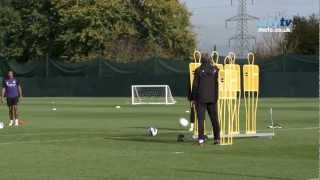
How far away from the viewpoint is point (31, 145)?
18.1 metres

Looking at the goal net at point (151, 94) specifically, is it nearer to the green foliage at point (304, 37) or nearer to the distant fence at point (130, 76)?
the distant fence at point (130, 76)

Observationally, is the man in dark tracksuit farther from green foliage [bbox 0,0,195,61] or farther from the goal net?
green foliage [bbox 0,0,195,61]

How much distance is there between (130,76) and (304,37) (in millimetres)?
39258

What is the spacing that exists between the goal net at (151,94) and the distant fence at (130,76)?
8.39ft

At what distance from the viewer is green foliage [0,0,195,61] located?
243ft

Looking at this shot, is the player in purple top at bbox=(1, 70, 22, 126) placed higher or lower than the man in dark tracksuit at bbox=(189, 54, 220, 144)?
lower

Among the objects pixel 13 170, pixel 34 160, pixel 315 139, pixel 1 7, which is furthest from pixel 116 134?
pixel 1 7

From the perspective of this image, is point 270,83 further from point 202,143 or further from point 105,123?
point 202,143

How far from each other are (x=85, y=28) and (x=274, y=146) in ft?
193

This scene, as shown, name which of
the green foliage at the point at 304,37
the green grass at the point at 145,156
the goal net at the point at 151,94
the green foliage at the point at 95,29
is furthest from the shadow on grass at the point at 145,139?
the green foliage at the point at 304,37

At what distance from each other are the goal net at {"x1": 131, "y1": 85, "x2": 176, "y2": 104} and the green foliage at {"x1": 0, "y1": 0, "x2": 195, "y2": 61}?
17395 mm

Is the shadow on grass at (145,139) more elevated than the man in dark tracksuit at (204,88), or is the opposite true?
the man in dark tracksuit at (204,88)

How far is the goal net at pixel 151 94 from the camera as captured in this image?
4905cm

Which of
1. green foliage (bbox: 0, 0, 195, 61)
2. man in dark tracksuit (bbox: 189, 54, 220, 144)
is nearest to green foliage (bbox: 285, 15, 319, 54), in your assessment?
green foliage (bbox: 0, 0, 195, 61)
